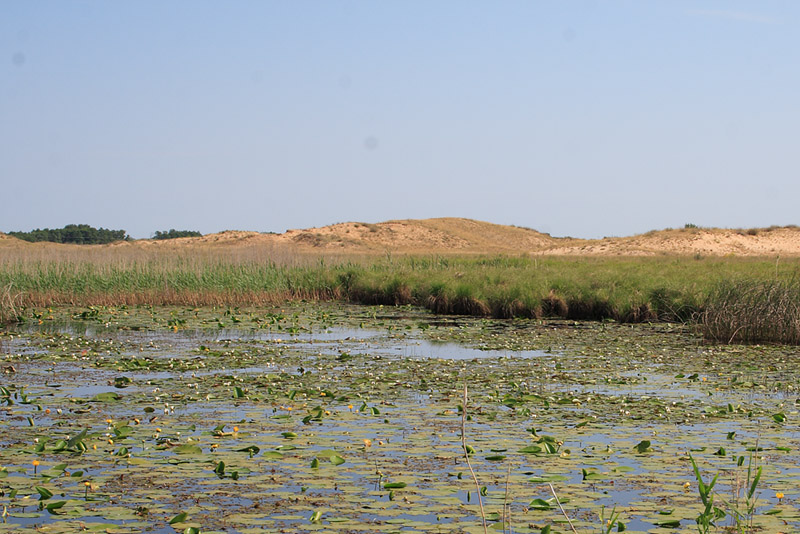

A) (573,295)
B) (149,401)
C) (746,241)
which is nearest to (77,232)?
(746,241)

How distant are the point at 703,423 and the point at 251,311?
14.9 meters

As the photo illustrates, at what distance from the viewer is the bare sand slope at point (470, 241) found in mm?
56062

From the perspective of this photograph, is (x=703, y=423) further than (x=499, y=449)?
Yes

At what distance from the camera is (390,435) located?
7945 mm

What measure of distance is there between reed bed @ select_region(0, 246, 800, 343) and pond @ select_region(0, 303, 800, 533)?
4.46m

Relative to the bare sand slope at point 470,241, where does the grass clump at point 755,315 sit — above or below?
below

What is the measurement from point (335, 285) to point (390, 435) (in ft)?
63.0

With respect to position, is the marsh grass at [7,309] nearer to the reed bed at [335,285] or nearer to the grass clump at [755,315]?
the reed bed at [335,285]

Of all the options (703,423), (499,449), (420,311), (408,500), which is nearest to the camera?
(408,500)

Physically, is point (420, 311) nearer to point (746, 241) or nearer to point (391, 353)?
point (391, 353)

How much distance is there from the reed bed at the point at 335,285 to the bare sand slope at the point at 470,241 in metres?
2.59

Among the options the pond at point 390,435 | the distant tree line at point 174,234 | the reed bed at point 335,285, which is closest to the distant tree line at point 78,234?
the distant tree line at point 174,234

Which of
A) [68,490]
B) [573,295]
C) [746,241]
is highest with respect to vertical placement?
[746,241]

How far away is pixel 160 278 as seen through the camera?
23.5m
